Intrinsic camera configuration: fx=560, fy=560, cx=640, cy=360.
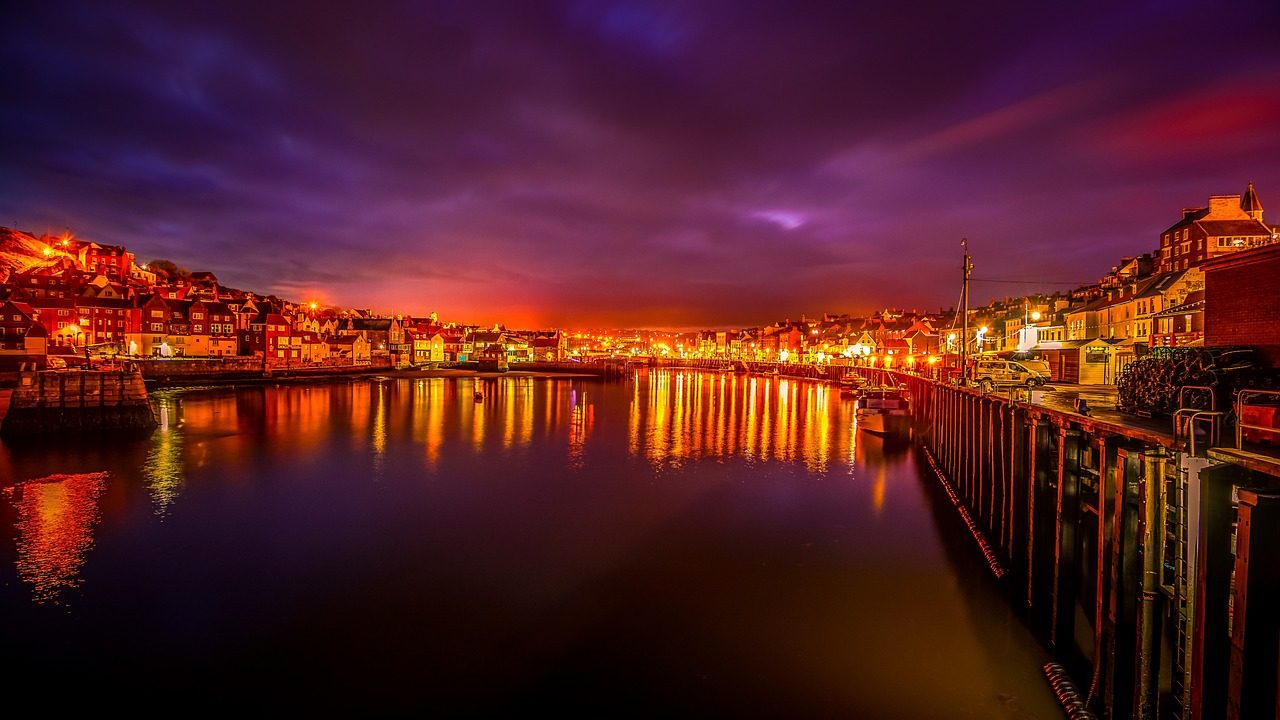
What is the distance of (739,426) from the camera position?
50406mm

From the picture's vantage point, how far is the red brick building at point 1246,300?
12125mm

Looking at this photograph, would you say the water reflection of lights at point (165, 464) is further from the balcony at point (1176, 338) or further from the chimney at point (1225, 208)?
the chimney at point (1225, 208)

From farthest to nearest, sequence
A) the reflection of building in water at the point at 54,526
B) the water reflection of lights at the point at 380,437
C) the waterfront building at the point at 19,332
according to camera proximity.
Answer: the waterfront building at the point at 19,332 < the water reflection of lights at the point at 380,437 < the reflection of building in water at the point at 54,526

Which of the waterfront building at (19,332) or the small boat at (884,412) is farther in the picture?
the waterfront building at (19,332)

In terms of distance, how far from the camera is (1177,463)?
8.30 metres

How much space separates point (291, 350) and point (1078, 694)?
4588 inches

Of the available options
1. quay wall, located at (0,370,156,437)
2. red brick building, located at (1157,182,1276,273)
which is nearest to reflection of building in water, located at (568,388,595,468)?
quay wall, located at (0,370,156,437)

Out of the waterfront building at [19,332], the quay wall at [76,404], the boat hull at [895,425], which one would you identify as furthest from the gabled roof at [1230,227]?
the waterfront building at [19,332]

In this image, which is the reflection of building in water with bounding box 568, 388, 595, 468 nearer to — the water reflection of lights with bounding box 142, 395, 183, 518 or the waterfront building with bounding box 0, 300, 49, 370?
the water reflection of lights with bounding box 142, 395, 183, 518

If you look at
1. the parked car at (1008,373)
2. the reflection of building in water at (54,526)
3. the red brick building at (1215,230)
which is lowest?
the reflection of building in water at (54,526)

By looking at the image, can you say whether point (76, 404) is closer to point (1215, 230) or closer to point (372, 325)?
point (372, 325)

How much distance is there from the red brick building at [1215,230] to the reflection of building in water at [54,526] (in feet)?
274

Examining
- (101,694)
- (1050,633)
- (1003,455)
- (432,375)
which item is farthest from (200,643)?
(432,375)

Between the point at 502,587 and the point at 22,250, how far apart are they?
597 ft
